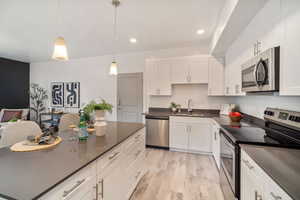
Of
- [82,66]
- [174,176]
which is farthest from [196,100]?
[82,66]

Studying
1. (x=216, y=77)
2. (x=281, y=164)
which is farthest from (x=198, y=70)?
(x=281, y=164)

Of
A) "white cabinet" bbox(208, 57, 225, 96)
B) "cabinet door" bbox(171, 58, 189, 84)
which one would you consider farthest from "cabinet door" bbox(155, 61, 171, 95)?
"white cabinet" bbox(208, 57, 225, 96)

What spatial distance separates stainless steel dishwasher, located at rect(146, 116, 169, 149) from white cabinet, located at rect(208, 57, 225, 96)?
1363 mm

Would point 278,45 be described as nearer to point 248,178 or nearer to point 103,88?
point 248,178

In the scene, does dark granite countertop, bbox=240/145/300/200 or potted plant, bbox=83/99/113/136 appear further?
potted plant, bbox=83/99/113/136

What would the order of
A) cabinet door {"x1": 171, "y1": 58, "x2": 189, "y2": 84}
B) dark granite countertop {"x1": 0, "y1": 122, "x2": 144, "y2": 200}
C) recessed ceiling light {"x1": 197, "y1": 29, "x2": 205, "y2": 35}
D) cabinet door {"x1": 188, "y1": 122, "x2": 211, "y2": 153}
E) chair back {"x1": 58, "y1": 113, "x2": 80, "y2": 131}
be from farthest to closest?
1. cabinet door {"x1": 171, "y1": 58, "x2": 189, "y2": 84}
2. cabinet door {"x1": 188, "y1": 122, "x2": 211, "y2": 153}
3. recessed ceiling light {"x1": 197, "y1": 29, "x2": 205, "y2": 35}
4. chair back {"x1": 58, "y1": 113, "x2": 80, "y2": 131}
5. dark granite countertop {"x1": 0, "y1": 122, "x2": 144, "y2": 200}

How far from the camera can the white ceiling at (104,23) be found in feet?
6.73

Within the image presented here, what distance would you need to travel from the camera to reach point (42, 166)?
34.5 inches

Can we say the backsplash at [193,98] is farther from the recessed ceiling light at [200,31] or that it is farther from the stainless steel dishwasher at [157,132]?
the recessed ceiling light at [200,31]

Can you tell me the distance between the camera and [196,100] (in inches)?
149

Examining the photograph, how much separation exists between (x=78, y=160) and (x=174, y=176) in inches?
73.4

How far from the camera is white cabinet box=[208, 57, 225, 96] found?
3.29 metres

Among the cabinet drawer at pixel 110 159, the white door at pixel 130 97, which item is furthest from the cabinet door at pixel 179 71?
the cabinet drawer at pixel 110 159

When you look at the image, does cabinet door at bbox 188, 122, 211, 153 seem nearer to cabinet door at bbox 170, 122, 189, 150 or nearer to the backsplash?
cabinet door at bbox 170, 122, 189, 150
